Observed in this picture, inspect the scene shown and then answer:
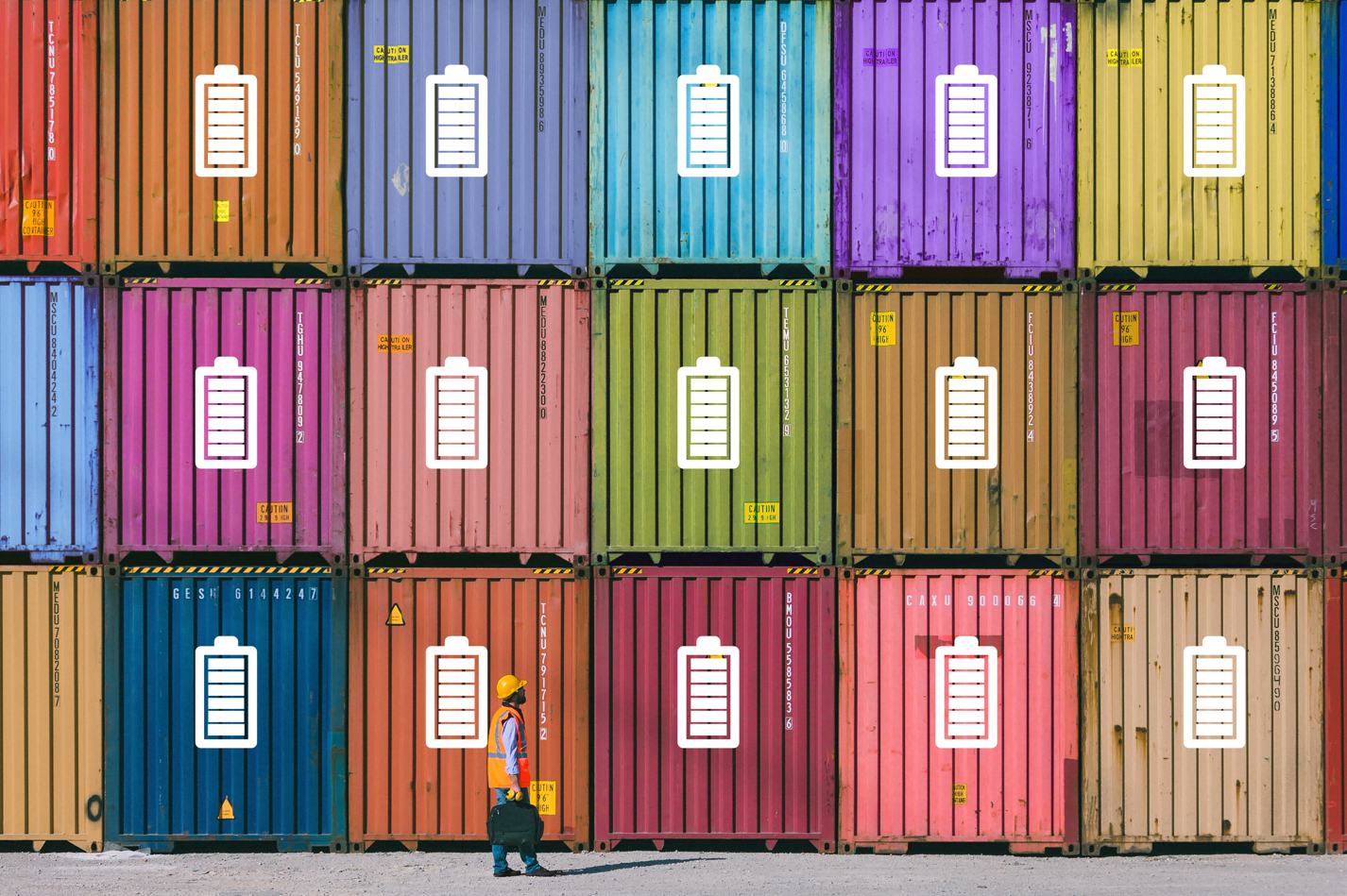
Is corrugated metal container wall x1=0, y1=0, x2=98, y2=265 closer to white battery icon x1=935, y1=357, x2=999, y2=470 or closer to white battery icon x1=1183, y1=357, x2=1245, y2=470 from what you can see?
white battery icon x1=935, y1=357, x2=999, y2=470

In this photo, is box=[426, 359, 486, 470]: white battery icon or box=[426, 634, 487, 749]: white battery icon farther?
box=[426, 359, 486, 470]: white battery icon

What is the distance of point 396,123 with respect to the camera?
428 inches

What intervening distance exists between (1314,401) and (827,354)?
5.24 meters

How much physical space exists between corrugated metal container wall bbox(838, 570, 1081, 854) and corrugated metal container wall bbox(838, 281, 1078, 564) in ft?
1.78

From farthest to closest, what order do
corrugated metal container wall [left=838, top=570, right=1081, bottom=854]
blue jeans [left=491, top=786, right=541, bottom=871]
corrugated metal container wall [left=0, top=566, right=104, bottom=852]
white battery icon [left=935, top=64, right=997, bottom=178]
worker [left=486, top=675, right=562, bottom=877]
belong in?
white battery icon [left=935, top=64, right=997, bottom=178] < corrugated metal container wall [left=838, top=570, right=1081, bottom=854] < corrugated metal container wall [left=0, top=566, right=104, bottom=852] < blue jeans [left=491, top=786, right=541, bottom=871] < worker [left=486, top=675, right=562, bottom=877]

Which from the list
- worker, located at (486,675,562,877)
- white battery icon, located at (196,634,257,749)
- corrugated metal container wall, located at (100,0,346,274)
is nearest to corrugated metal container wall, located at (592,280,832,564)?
worker, located at (486,675,562,877)

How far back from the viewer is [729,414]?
425 inches

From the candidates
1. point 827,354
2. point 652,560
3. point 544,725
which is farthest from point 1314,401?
point 544,725

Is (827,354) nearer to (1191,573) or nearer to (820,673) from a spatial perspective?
(820,673)

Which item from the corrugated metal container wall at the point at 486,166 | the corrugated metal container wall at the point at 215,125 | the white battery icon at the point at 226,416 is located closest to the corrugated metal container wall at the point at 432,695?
the white battery icon at the point at 226,416

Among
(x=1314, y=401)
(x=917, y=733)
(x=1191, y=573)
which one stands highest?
(x=1314, y=401)

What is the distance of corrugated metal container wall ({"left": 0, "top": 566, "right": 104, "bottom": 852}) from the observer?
34.6ft

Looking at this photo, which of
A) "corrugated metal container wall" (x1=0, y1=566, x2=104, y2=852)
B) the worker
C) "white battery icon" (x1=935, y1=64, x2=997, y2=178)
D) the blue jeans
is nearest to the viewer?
the worker

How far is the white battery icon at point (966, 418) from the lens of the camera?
10.8m
